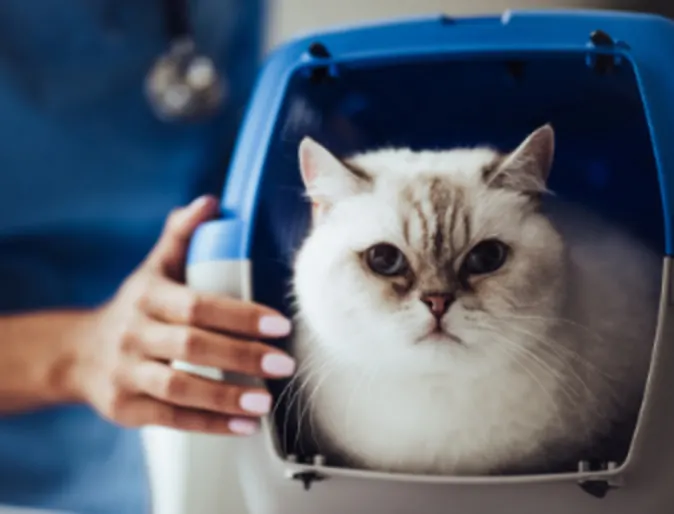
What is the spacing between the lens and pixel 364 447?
1.61ft

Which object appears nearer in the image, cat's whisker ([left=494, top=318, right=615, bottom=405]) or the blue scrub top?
cat's whisker ([left=494, top=318, right=615, bottom=405])

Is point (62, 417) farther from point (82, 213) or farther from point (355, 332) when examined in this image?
point (355, 332)

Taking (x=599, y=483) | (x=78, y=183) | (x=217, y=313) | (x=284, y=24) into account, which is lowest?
(x=599, y=483)

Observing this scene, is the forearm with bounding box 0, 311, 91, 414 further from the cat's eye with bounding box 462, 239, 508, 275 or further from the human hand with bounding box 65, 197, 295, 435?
the cat's eye with bounding box 462, 239, 508, 275

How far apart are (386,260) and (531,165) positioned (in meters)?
0.11

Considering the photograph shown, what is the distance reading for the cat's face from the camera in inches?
18.5

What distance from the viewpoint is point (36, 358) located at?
710 millimetres

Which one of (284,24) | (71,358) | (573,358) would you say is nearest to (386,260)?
(573,358)

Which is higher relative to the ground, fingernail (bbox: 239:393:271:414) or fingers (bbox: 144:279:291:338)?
fingers (bbox: 144:279:291:338)

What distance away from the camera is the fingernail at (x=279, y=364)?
50 centimetres

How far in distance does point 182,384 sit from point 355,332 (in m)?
0.13

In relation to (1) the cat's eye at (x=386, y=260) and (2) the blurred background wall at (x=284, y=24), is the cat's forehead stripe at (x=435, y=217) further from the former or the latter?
(2) the blurred background wall at (x=284, y=24)

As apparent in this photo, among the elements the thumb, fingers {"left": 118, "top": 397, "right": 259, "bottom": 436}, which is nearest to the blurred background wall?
fingers {"left": 118, "top": 397, "right": 259, "bottom": 436}

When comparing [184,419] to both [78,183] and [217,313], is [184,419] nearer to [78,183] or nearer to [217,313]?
[217,313]
